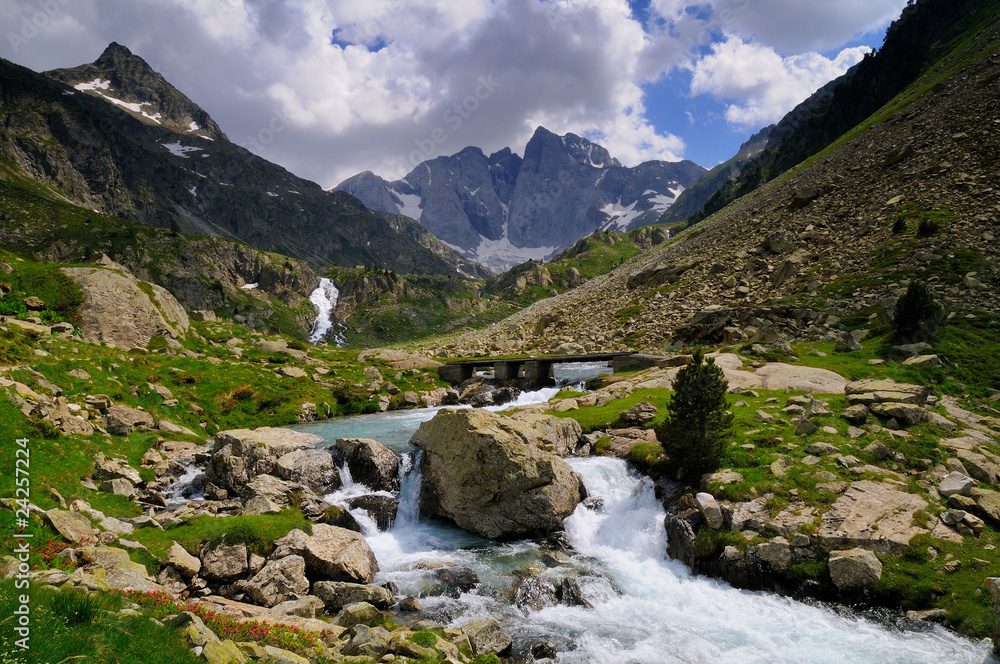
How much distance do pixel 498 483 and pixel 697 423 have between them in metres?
9.80

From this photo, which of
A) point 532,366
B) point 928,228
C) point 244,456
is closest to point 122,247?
point 532,366

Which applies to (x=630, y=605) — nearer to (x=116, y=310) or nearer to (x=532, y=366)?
(x=532, y=366)

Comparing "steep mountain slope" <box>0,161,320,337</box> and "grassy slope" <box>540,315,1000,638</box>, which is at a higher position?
"steep mountain slope" <box>0,161,320,337</box>

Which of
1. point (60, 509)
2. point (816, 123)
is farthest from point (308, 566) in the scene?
point (816, 123)

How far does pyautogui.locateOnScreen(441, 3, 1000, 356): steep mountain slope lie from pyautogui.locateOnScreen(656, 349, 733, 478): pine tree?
Result: 21931mm

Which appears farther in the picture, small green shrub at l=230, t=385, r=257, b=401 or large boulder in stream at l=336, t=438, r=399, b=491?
small green shrub at l=230, t=385, r=257, b=401

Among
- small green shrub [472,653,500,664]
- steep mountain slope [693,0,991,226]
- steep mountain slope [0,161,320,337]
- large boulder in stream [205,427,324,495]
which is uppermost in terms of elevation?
steep mountain slope [693,0,991,226]

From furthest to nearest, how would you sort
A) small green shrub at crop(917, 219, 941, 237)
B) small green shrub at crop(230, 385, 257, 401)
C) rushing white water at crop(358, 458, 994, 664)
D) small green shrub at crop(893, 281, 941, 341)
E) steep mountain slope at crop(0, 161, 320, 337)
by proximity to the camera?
steep mountain slope at crop(0, 161, 320, 337)
small green shrub at crop(917, 219, 941, 237)
small green shrub at crop(230, 385, 257, 401)
small green shrub at crop(893, 281, 941, 341)
rushing white water at crop(358, 458, 994, 664)

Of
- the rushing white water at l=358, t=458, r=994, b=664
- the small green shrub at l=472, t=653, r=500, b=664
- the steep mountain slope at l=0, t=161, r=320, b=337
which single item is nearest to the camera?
the small green shrub at l=472, t=653, r=500, b=664

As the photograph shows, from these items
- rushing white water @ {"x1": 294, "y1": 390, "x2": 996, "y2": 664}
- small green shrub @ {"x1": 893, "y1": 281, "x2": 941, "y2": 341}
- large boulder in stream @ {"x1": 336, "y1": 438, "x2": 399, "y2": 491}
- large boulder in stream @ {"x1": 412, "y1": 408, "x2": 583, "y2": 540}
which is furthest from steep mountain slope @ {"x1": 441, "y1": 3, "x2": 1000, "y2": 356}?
large boulder in stream @ {"x1": 336, "y1": 438, "x2": 399, "y2": 491}

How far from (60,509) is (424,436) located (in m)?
15.1

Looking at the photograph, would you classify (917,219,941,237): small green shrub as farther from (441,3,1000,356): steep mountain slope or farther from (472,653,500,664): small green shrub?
(472,653,500,664): small green shrub

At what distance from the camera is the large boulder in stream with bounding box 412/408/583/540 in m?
20.7

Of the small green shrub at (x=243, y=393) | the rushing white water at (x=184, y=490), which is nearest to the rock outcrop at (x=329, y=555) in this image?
the rushing white water at (x=184, y=490)
